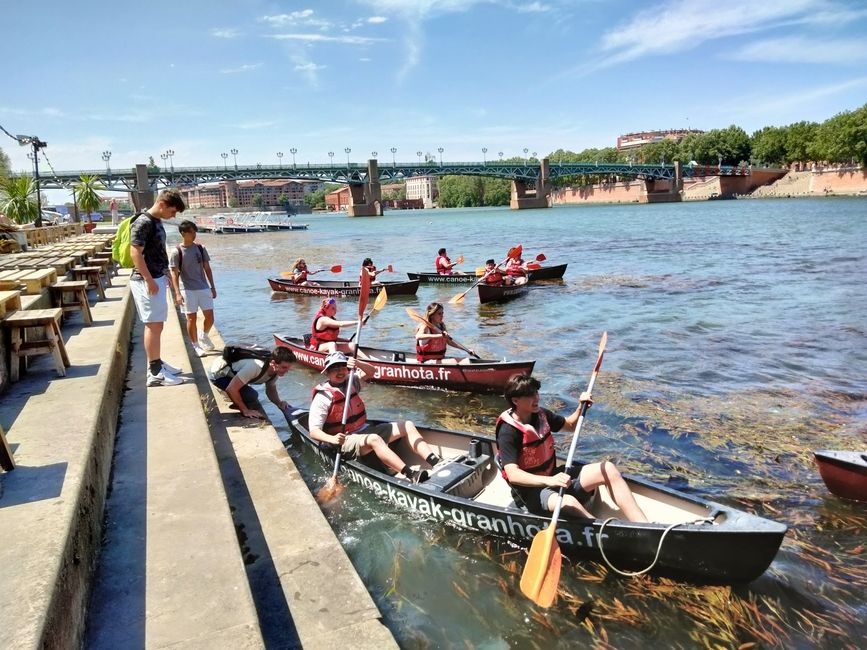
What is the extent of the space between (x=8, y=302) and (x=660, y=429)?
828 centimetres

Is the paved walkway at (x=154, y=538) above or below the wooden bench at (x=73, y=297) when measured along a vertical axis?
below

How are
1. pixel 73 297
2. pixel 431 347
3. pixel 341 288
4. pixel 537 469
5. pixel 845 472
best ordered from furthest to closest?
pixel 341 288
pixel 431 347
pixel 73 297
pixel 845 472
pixel 537 469

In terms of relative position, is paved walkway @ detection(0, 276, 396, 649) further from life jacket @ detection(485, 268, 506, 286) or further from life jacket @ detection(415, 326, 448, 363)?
life jacket @ detection(485, 268, 506, 286)

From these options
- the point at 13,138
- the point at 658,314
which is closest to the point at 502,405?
the point at 658,314

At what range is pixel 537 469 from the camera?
18.7 ft

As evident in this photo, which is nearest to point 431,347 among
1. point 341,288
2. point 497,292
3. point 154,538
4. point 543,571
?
point 543,571

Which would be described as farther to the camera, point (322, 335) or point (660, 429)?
point (322, 335)

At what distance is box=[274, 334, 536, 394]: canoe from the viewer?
10.2 meters

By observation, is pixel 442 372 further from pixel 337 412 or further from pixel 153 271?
pixel 153 271

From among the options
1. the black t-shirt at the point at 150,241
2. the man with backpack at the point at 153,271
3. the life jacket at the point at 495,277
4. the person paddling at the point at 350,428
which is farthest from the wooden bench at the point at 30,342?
the life jacket at the point at 495,277

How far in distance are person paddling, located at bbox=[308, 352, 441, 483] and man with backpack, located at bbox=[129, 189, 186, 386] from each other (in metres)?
1.86

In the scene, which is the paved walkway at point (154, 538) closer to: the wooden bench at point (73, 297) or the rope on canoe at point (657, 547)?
the rope on canoe at point (657, 547)

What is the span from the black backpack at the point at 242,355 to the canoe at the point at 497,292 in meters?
13.3

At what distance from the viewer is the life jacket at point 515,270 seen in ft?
73.7
